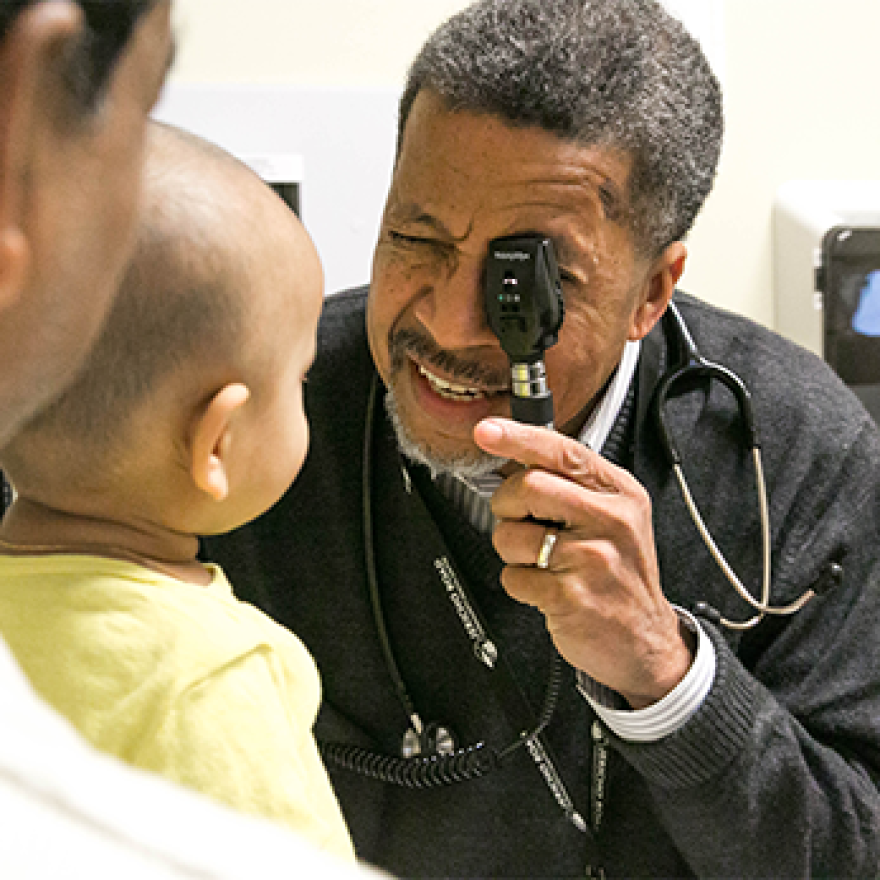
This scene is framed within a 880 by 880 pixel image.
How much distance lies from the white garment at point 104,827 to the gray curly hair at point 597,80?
0.87 meters

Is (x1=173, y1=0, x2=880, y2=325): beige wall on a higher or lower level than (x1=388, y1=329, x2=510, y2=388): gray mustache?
higher

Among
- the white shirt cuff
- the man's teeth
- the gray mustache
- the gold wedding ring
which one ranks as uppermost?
the gray mustache

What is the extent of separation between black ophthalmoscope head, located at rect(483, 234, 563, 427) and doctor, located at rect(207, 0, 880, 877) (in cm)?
3

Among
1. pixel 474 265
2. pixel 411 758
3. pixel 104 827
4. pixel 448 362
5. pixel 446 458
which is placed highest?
pixel 104 827

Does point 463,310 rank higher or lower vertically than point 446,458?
higher

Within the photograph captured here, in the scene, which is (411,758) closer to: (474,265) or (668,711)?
(668,711)

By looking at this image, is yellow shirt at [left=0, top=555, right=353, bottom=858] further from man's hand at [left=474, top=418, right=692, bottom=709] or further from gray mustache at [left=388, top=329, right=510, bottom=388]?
gray mustache at [left=388, top=329, right=510, bottom=388]

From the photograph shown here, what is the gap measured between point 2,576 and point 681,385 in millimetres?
831

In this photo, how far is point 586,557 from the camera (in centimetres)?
90

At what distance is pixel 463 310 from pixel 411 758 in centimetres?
49

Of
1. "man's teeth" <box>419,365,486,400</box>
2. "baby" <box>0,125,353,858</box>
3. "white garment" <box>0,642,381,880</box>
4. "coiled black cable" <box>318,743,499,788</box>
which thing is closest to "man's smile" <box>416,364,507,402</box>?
"man's teeth" <box>419,365,486,400</box>

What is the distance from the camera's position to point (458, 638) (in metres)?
1.16

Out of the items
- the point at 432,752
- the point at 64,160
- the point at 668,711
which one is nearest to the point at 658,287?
the point at 668,711

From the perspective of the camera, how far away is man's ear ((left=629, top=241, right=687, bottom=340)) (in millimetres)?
1118
